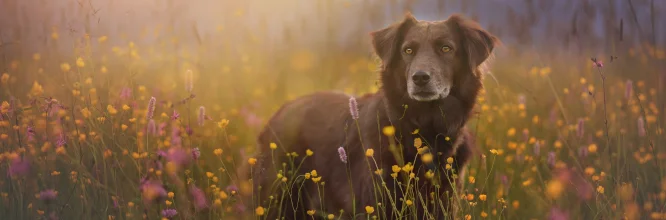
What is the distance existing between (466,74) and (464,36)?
24 cm

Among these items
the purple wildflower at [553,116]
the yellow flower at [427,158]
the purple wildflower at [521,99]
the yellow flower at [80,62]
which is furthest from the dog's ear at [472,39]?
the yellow flower at [80,62]

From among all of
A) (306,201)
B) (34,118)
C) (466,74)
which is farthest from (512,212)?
(34,118)

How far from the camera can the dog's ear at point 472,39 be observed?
4.02m

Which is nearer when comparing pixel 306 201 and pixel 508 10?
pixel 306 201

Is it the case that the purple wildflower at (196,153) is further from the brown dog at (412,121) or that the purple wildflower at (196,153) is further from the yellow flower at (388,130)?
the yellow flower at (388,130)

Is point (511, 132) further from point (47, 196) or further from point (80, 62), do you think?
point (47, 196)

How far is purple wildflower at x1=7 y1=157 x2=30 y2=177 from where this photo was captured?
3551mm

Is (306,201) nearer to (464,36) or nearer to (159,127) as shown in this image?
(159,127)

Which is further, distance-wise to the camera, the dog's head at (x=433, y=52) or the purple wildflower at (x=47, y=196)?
the dog's head at (x=433, y=52)

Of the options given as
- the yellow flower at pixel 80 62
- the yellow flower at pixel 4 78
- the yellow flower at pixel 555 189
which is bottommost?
the yellow flower at pixel 555 189

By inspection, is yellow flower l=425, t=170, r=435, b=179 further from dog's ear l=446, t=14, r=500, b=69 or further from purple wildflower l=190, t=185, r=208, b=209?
purple wildflower l=190, t=185, r=208, b=209

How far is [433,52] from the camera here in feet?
12.8

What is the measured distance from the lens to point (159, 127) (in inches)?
151

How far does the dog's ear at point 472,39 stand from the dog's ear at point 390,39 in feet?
0.86
